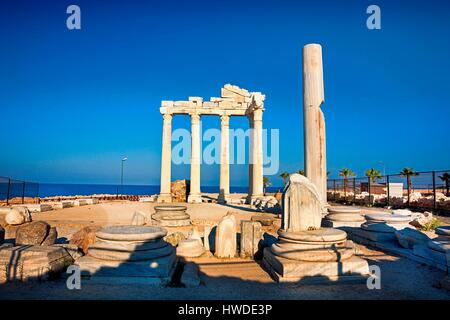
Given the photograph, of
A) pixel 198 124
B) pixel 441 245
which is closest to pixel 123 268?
pixel 441 245

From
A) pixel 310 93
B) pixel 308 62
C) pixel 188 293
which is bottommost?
pixel 188 293

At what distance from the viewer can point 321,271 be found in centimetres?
671

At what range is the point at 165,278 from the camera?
6543mm

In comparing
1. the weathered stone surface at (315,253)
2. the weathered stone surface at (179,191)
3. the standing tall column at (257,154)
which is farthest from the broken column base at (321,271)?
the weathered stone surface at (179,191)

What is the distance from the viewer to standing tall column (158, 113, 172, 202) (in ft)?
92.3

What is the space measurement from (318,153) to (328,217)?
9.68 ft

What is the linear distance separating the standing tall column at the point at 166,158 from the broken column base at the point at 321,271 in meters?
22.2

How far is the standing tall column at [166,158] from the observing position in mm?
28141

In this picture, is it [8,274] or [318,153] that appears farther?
[318,153]

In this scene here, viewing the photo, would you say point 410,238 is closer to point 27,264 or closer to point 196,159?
point 27,264

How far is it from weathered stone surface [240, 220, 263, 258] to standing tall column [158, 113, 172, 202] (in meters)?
19.2

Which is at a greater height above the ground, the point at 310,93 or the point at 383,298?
the point at 310,93
